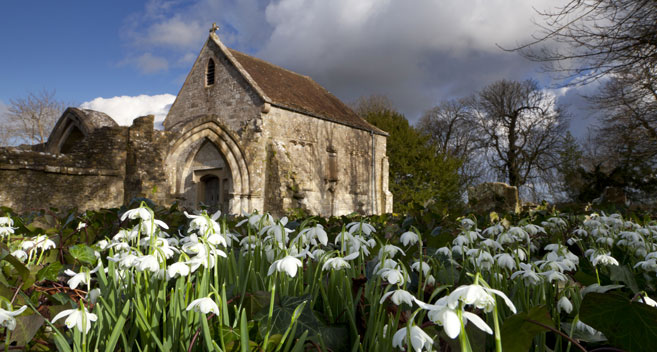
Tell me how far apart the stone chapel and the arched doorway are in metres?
0.05

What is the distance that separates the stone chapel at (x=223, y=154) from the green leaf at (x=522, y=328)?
47.1 ft

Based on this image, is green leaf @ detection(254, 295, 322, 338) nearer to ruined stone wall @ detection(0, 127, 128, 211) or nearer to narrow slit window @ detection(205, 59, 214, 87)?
ruined stone wall @ detection(0, 127, 128, 211)

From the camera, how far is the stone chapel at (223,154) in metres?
13.2

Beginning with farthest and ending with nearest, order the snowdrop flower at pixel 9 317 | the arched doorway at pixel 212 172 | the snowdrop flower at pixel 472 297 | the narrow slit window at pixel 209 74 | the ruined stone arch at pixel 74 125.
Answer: the narrow slit window at pixel 209 74 < the arched doorway at pixel 212 172 < the ruined stone arch at pixel 74 125 < the snowdrop flower at pixel 9 317 < the snowdrop flower at pixel 472 297

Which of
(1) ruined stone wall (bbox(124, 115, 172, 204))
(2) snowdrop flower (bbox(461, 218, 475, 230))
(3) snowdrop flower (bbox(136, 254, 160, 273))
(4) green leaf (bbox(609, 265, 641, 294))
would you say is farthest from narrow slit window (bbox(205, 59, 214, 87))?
(4) green leaf (bbox(609, 265, 641, 294))

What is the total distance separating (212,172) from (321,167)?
20.5 ft

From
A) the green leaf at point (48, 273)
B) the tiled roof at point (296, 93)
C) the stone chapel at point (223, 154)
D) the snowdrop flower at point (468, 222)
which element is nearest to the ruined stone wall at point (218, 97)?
the stone chapel at point (223, 154)

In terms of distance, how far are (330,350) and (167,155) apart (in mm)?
17459

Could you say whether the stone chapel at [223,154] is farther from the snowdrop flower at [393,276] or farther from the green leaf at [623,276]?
the green leaf at [623,276]

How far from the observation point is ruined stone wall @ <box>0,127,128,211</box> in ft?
39.3

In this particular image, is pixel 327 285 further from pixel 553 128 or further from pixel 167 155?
pixel 553 128

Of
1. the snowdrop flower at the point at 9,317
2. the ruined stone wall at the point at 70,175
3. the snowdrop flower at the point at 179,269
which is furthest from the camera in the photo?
the ruined stone wall at the point at 70,175

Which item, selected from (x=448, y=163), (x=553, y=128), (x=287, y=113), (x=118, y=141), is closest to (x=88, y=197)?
(x=118, y=141)

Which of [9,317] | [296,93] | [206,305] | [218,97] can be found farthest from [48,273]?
[296,93]
